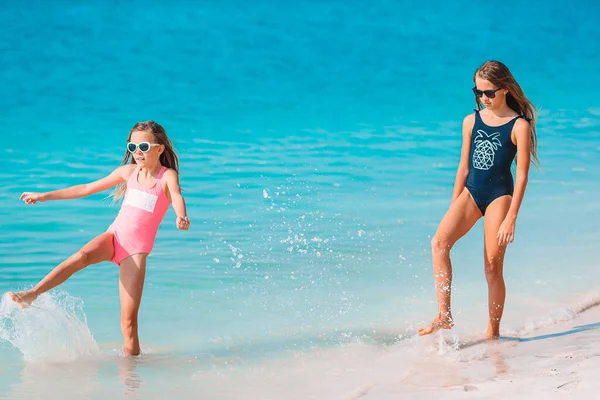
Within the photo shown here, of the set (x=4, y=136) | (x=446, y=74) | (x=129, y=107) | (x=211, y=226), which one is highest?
(x=446, y=74)

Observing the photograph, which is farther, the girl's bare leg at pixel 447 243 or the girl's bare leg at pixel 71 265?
the girl's bare leg at pixel 447 243

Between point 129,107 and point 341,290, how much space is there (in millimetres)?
14143

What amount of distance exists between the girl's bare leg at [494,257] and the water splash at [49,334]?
7.32 feet

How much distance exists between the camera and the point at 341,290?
23.7 ft

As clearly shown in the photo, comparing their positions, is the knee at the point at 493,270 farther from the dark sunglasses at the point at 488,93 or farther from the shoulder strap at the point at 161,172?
the shoulder strap at the point at 161,172

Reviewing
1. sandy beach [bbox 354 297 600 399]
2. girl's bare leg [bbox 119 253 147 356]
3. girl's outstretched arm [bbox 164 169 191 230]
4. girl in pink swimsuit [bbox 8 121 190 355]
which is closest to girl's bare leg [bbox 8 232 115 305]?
girl in pink swimsuit [bbox 8 121 190 355]

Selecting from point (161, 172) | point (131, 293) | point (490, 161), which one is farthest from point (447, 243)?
point (131, 293)

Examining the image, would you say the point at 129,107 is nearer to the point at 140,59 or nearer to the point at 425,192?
the point at 140,59

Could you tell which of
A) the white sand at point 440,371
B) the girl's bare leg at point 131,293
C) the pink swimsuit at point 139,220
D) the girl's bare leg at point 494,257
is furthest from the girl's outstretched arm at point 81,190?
the girl's bare leg at point 494,257

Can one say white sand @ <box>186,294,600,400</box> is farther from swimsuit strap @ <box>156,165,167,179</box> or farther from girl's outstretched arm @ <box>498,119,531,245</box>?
swimsuit strap @ <box>156,165,167,179</box>

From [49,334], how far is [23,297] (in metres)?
0.39

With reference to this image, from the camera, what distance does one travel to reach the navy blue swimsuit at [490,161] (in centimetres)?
565

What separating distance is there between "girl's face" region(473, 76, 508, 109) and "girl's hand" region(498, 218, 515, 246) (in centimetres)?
66

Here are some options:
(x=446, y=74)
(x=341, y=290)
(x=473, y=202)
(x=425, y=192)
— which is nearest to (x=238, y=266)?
(x=341, y=290)
